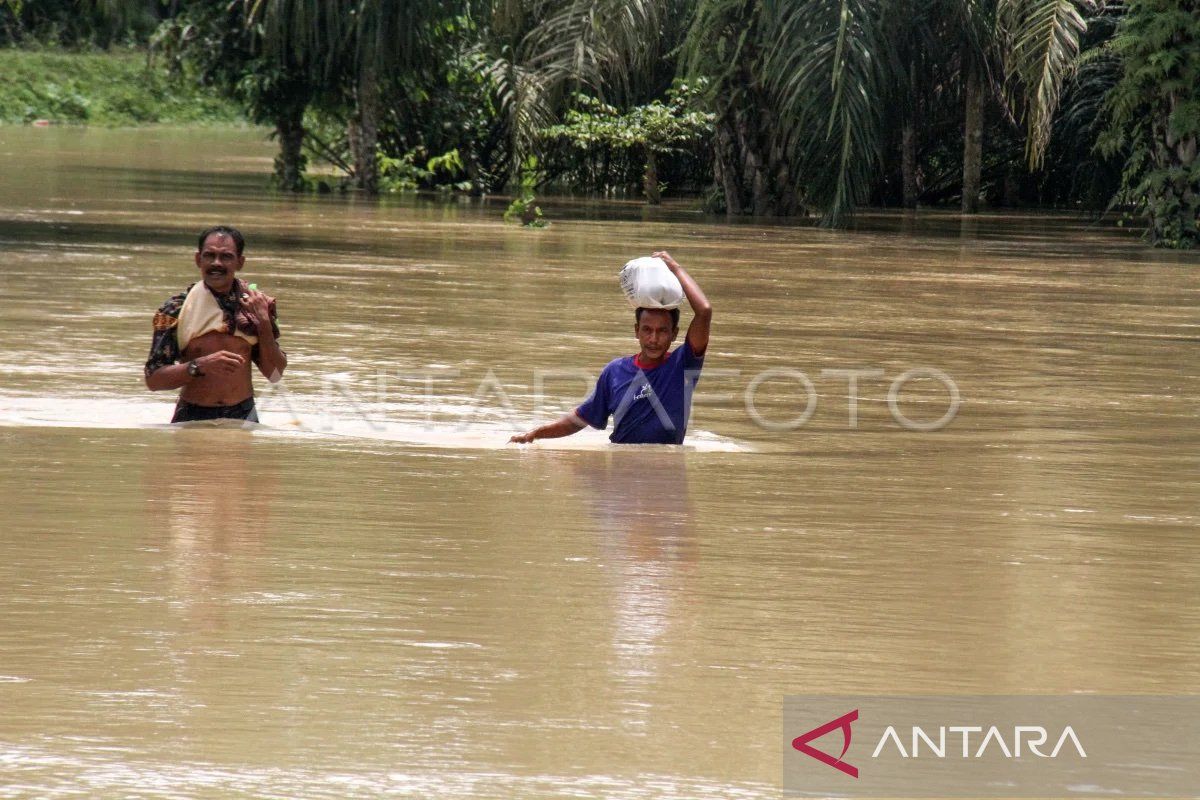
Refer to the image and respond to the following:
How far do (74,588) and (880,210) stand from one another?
24817mm

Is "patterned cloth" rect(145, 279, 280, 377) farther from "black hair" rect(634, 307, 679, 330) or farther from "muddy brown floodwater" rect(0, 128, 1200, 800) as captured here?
"black hair" rect(634, 307, 679, 330)

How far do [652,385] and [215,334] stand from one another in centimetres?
178

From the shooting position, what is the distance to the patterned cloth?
25.3 feet

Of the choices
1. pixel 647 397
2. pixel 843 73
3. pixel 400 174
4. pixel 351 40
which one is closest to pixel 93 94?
pixel 400 174

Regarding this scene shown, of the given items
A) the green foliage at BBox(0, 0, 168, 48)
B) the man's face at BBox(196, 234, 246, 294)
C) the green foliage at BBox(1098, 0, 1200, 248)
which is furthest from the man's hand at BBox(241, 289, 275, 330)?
the green foliage at BBox(0, 0, 168, 48)

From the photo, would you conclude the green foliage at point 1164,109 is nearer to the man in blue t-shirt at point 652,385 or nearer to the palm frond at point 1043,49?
the palm frond at point 1043,49

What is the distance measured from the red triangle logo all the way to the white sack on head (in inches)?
125

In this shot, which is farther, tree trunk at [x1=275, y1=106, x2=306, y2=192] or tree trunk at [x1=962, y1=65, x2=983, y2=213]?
tree trunk at [x1=275, y1=106, x2=306, y2=192]

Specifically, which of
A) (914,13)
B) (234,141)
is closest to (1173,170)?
(914,13)

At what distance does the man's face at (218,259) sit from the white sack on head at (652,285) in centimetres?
159

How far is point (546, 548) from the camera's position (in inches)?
226

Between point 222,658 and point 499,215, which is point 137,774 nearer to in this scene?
point 222,658

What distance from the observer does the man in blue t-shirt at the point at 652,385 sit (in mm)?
7199

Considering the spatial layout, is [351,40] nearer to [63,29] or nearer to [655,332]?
[655,332]
